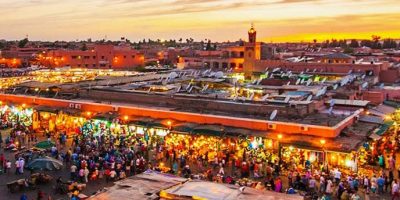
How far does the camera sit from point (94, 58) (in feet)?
227

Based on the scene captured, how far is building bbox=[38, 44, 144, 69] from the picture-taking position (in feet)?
219

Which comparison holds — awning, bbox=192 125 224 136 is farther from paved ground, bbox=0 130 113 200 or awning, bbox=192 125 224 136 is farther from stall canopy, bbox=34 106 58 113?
stall canopy, bbox=34 106 58 113

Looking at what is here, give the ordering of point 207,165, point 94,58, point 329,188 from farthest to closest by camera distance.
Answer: point 94,58
point 207,165
point 329,188

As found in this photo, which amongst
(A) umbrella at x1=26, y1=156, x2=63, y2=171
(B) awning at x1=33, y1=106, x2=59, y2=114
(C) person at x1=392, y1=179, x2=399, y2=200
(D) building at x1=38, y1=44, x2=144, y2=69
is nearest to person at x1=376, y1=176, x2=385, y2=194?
(C) person at x1=392, y1=179, x2=399, y2=200

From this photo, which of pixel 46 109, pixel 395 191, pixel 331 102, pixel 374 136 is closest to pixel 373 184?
pixel 395 191

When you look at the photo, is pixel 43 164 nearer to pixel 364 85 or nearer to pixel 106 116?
Answer: pixel 106 116

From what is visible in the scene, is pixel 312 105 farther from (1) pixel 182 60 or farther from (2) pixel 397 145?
(1) pixel 182 60

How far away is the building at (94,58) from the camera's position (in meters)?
66.9

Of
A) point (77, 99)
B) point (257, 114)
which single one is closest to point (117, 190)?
point (257, 114)

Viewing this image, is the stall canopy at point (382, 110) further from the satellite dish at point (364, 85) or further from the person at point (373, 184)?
the person at point (373, 184)

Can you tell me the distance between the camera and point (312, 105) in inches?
899

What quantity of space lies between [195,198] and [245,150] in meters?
10.9

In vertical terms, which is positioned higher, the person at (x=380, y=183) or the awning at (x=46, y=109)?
the awning at (x=46, y=109)

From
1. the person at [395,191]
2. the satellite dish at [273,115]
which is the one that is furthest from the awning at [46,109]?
the person at [395,191]
